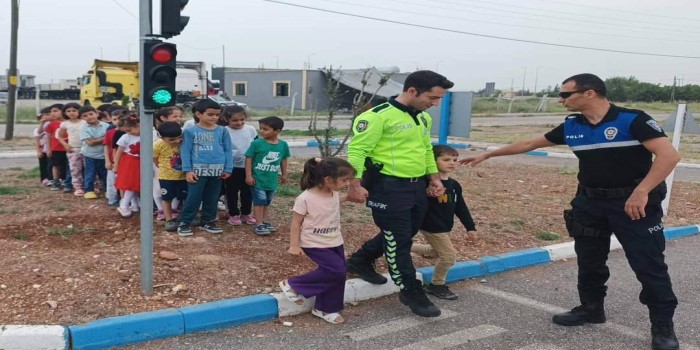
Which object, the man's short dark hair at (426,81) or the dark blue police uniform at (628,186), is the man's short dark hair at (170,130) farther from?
the dark blue police uniform at (628,186)

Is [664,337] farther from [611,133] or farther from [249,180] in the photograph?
[249,180]

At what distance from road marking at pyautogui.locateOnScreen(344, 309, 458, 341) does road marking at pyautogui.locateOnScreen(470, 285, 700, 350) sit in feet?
2.30

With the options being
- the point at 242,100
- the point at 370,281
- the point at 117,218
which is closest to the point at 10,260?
the point at 117,218

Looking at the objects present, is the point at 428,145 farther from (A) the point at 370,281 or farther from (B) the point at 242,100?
(B) the point at 242,100

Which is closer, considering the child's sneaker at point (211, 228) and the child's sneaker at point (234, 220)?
the child's sneaker at point (211, 228)

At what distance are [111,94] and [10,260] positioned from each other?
17.8 m

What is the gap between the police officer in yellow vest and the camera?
171 inches

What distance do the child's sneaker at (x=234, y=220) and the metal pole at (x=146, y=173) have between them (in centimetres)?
215

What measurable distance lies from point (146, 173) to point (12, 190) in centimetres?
508

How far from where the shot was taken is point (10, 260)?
4953 millimetres

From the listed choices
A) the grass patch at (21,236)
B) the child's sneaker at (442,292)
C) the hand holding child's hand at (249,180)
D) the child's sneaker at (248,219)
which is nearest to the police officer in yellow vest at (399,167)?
the child's sneaker at (442,292)

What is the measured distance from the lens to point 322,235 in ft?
14.2

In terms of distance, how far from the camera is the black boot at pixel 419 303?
454 centimetres

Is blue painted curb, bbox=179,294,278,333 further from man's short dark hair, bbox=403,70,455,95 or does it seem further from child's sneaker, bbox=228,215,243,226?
child's sneaker, bbox=228,215,243,226
